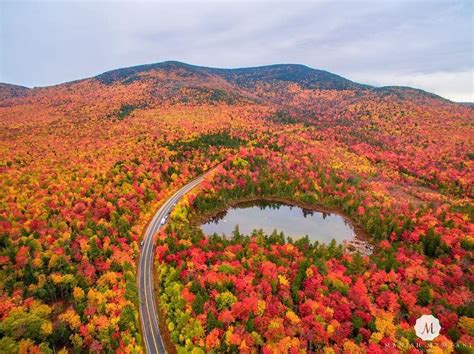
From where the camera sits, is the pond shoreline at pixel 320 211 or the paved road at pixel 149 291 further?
the pond shoreline at pixel 320 211

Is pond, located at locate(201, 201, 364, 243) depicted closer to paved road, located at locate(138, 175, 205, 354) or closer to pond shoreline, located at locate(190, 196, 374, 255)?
pond shoreline, located at locate(190, 196, 374, 255)

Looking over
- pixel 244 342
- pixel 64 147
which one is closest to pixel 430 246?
pixel 244 342

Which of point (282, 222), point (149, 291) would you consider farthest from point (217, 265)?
point (282, 222)

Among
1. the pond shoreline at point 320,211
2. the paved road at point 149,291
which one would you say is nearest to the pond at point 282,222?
the pond shoreline at point 320,211

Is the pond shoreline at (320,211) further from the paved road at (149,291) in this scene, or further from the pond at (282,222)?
the paved road at (149,291)

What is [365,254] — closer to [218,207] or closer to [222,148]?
[218,207]

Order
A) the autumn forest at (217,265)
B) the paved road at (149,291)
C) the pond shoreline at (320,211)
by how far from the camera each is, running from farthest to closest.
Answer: the pond shoreline at (320,211), the paved road at (149,291), the autumn forest at (217,265)

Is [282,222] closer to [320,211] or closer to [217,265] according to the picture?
[320,211]
